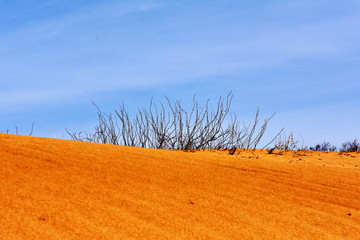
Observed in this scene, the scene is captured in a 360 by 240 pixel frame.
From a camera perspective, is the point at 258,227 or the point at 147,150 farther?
the point at 147,150

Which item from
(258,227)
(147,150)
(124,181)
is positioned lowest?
(258,227)

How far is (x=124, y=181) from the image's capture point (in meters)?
3.28

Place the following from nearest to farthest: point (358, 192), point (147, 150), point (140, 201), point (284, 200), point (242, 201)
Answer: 1. point (140, 201)
2. point (242, 201)
3. point (284, 200)
4. point (358, 192)
5. point (147, 150)

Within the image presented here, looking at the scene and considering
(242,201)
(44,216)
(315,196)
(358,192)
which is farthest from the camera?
(358,192)

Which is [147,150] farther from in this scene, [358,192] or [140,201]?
[358,192]

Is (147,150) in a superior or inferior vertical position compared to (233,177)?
superior

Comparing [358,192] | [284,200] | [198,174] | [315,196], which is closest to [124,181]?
[198,174]

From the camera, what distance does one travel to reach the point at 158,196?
3035 millimetres

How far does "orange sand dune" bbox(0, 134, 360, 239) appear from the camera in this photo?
95.6 inches

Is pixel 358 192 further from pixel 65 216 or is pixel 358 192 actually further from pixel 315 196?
pixel 65 216

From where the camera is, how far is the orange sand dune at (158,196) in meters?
2.43

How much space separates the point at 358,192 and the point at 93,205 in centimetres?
297

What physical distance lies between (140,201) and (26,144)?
6.08 feet

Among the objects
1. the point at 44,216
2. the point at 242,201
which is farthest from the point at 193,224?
the point at 44,216
